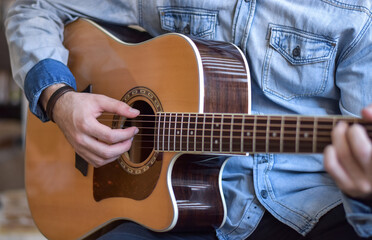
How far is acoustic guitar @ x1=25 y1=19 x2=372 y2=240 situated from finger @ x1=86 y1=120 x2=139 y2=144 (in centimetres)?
5

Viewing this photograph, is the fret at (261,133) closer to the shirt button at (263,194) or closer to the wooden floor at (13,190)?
the shirt button at (263,194)

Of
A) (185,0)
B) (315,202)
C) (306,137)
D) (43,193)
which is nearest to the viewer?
(306,137)

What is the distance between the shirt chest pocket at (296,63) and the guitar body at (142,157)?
0.31 feet

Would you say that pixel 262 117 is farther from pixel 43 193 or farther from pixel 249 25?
pixel 43 193

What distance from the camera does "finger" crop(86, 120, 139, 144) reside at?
99 centimetres

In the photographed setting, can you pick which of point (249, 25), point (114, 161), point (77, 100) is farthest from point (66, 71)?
point (249, 25)

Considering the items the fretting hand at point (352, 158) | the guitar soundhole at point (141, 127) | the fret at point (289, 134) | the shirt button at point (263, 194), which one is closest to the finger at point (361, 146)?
the fretting hand at point (352, 158)

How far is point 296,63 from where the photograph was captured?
3.35 ft

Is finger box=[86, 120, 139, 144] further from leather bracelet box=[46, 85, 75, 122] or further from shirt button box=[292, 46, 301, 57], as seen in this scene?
shirt button box=[292, 46, 301, 57]

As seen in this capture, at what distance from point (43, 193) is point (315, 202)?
30.5 inches

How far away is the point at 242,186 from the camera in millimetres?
1045

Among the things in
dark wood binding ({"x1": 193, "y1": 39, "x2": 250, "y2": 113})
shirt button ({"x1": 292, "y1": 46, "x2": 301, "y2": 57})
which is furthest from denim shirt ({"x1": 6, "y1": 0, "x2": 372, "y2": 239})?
dark wood binding ({"x1": 193, "y1": 39, "x2": 250, "y2": 113})

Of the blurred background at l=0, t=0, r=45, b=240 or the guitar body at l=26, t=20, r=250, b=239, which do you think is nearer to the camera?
the guitar body at l=26, t=20, r=250, b=239

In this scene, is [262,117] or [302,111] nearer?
[262,117]
